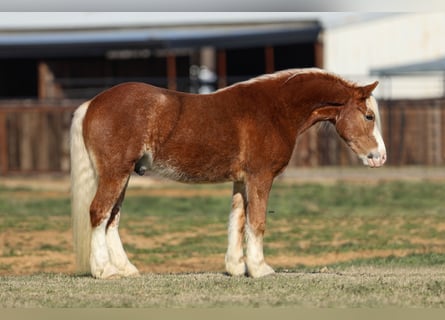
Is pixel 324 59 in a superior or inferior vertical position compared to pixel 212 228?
superior

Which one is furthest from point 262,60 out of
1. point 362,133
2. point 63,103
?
point 362,133

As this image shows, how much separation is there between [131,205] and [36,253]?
8.23m

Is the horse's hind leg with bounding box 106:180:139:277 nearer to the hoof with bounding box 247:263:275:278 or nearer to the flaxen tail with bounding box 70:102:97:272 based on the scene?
the flaxen tail with bounding box 70:102:97:272

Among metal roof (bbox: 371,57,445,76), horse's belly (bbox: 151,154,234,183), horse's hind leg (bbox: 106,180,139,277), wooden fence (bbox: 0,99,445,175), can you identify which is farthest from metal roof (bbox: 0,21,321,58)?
horse's hind leg (bbox: 106,180,139,277)

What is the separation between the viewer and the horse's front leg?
12.2 meters

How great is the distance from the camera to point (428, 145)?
128 feet

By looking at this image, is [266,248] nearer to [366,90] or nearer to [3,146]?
[366,90]

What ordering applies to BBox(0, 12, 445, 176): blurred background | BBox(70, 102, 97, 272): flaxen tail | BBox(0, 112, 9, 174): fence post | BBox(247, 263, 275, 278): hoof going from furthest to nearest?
BBox(0, 12, 445, 176): blurred background < BBox(0, 112, 9, 174): fence post < BBox(70, 102, 97, 272): flaxen tail < BBox(247, 263, 275, 278): hoof

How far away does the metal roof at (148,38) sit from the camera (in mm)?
41438

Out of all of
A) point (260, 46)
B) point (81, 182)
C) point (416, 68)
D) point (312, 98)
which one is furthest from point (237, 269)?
point (260, 46)

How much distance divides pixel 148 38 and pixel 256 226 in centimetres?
2969

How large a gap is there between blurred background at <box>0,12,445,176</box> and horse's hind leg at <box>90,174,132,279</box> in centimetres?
2508

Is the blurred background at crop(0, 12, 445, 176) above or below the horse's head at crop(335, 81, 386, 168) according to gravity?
above

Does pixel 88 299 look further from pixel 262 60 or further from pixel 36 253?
pixel 262 60
